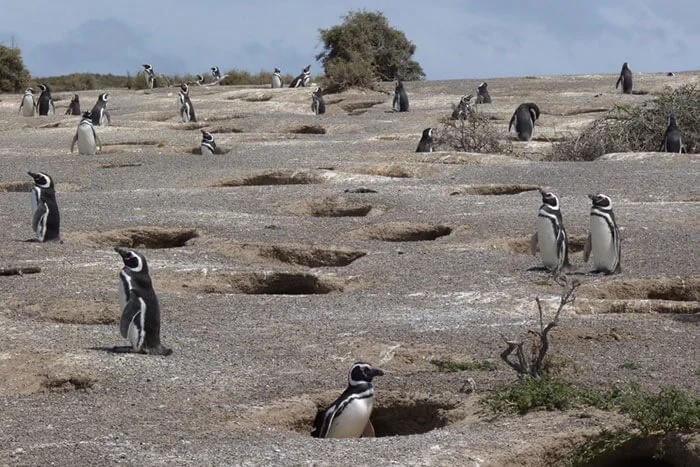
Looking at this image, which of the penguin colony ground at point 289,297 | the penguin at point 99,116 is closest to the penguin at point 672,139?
the penguin colony ground at point 289,297

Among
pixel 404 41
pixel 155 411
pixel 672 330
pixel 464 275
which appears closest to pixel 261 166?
pixel 464 275

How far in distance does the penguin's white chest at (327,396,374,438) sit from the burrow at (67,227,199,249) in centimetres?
687

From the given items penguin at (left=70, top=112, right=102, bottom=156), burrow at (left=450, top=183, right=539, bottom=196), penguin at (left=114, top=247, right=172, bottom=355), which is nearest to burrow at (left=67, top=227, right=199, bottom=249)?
burrow at (left=450, top=183, right=539, bottom=196)

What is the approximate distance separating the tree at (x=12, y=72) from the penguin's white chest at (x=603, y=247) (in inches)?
1457

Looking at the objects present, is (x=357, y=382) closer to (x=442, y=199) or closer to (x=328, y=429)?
(x=328, y=429)

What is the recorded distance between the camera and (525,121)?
27.2 metres

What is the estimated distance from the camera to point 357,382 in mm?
8570

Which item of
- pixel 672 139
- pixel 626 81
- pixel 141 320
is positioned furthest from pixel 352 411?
pixel 626 81

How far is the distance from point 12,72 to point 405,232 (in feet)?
114

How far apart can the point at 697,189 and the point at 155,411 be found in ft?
36.4

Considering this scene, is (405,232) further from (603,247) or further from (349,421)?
(349,421)

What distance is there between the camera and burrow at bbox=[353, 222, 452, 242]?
15414mm

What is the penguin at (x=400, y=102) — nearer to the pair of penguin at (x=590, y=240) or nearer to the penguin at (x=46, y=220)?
the penguin at (x=46, y=220)

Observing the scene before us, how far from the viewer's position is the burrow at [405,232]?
15414mm
